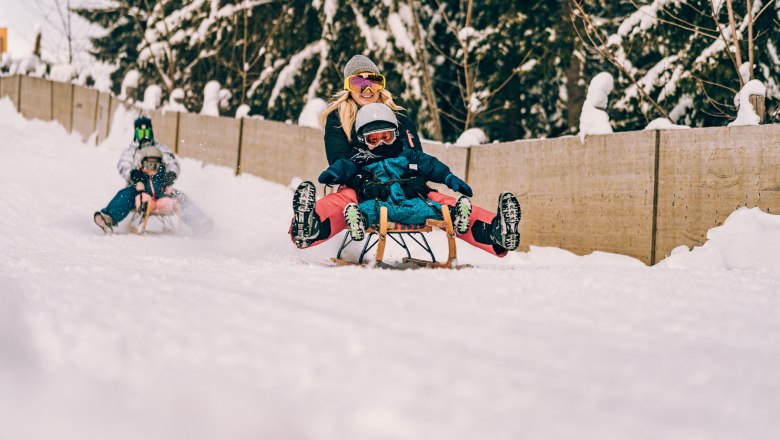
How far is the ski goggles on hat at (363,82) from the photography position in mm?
6254

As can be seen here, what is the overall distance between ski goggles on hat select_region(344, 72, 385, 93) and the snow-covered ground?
247cm

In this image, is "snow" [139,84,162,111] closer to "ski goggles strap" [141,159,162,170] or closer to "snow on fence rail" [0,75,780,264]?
"ski goggles strap" [141,159,162,170]

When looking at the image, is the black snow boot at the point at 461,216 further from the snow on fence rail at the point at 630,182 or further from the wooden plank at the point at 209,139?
the wooden plank at the point at 209,139

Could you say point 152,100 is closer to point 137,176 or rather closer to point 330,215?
point 137,176

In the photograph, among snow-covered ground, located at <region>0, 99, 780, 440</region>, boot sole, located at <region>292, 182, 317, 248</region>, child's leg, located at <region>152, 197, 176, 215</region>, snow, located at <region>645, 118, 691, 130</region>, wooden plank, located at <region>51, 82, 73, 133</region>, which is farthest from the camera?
wooden plank, located at <region>51, 82, 73, 133</region>

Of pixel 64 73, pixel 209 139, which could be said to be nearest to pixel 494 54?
pixel 209 139

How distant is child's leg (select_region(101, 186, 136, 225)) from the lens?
26.3ft

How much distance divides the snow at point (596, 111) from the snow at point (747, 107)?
116 cm

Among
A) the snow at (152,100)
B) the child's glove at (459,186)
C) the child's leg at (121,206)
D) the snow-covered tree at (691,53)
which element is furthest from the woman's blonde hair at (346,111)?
the snow at (152,100)

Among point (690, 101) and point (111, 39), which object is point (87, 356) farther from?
point (111, 39)

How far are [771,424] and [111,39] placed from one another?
2601 centimetres

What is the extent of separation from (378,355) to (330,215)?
326 centimetres

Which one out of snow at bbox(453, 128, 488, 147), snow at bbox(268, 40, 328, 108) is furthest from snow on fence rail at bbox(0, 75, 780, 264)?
snow at bbox(268, 40, 328, 108)

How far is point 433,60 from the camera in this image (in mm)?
14391
